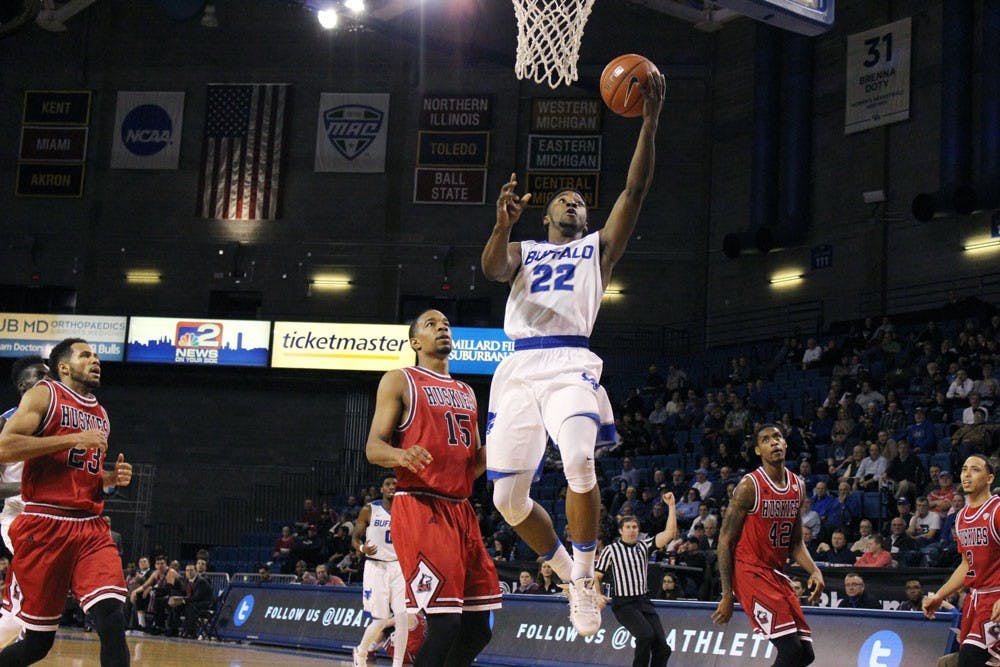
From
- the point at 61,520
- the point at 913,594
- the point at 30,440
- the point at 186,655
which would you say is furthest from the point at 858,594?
the point at 30,440

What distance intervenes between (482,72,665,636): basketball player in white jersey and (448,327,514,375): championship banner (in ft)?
70.1

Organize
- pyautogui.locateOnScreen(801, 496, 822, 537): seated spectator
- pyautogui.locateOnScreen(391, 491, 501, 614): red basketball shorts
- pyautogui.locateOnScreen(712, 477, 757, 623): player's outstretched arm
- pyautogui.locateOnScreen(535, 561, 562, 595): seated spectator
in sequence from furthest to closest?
pyautogui.locateOnScreen(801, 496, 822, 537): seated spectator
pyautogui.locateOnScreen(535, 561, 562, 595): seated spectator
pyautogui.locateOnScreen(712, 477, 757, 623): player's outstretched arm
pyautogui.locateOnScreen(391, 491, 501, 614): red basketball shorts

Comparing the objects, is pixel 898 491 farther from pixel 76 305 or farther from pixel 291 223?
pixel 76 305

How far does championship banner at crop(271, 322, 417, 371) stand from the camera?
28.9 metres

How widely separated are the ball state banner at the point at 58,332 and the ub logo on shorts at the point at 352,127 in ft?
22.3

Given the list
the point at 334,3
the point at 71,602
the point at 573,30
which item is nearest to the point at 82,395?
the point at 573,30

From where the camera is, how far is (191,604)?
21078 millimetres

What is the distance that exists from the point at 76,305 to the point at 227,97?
642 centimetres

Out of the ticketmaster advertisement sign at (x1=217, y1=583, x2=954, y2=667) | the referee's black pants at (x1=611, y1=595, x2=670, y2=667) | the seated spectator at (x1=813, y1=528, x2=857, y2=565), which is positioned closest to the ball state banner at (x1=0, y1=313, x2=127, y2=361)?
the ticketmaster advertisement sign at (x1=217, y1=583, x2=954, y2=667)

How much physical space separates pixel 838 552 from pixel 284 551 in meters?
12.7

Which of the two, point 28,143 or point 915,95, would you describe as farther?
point 28,143

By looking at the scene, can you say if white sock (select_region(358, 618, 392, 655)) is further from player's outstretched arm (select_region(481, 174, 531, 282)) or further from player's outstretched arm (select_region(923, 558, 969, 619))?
player's outstretched arm (select_region(481, 174, 531, 282))

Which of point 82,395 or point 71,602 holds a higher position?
point 82,395

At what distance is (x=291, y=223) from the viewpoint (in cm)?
3122
